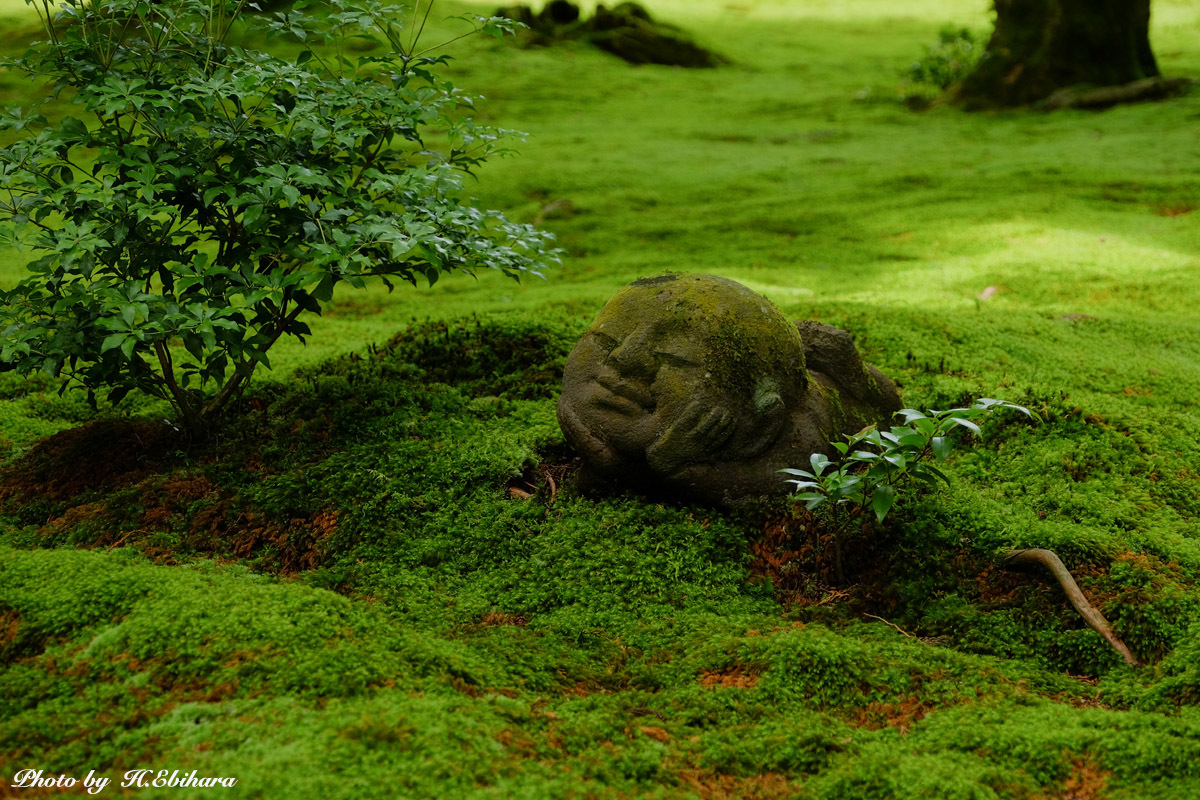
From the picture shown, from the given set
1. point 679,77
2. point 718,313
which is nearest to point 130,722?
point 718,313

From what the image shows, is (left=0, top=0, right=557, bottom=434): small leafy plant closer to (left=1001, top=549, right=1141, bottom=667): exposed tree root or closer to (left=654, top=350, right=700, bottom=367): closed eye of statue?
(left=654, top=350, right=700, bottom=367): closed eye of statue

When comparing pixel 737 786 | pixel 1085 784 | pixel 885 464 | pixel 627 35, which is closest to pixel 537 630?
pixel 737 786

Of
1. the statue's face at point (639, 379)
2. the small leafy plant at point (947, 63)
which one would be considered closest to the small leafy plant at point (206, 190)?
the statue's face at point (639, 379)

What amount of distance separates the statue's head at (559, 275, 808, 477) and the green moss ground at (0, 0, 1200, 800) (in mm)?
304

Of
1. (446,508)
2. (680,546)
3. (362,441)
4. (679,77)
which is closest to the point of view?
(680,546)

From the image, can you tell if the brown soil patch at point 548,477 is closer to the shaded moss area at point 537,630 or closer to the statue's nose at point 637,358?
the shaded moss area at point 537,630

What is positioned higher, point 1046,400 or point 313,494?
point 1046,400

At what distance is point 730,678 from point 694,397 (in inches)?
45.9

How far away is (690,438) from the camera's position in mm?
3443

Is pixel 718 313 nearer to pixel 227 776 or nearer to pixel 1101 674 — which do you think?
pixel 1101 674

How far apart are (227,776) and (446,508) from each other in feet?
6.00

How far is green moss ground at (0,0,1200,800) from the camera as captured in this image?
7.16 feet

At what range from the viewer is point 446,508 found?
3.69m

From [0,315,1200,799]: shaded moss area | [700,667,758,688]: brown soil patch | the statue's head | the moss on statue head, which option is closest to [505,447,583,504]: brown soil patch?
[0,315,1200,799]: shaded moss area
